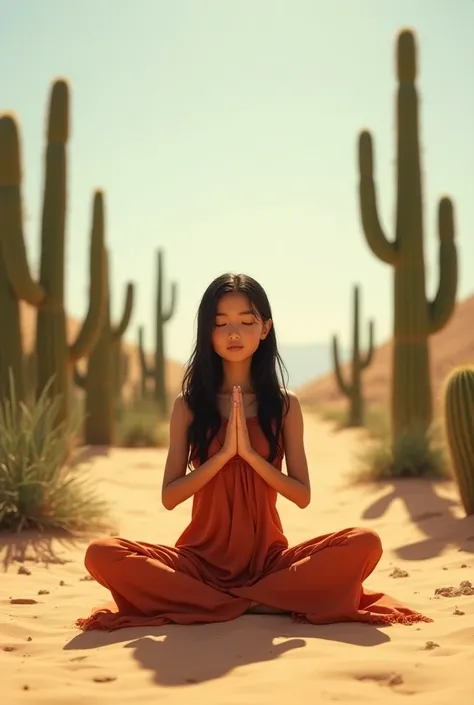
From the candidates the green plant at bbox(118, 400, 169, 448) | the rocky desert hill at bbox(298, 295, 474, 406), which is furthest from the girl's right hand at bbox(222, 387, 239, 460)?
the rocky desert hill at bbox(298, 295, 474, 406)

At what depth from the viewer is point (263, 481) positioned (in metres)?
4.57

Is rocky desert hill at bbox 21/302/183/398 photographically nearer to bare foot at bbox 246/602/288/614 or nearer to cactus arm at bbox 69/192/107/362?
cactus arm at bbox 69/192/107/362

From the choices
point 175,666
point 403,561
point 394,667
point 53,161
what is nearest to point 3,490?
point 403,561

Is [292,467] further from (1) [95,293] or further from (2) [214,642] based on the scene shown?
(1) [95,293]

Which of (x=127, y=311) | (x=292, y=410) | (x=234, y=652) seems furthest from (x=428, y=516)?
(x=127, y=311)

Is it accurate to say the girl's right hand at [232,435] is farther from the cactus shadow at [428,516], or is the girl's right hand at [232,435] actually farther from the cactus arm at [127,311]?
the cactus arm at [127,311]

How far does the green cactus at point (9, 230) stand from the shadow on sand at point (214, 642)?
20.5 ft

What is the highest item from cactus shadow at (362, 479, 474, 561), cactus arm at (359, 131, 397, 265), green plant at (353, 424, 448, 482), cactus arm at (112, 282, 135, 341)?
cactus arm at (359, 131, 397, 265)

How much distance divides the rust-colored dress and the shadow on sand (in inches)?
3.4

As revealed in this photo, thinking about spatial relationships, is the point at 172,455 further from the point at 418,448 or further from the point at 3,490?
the point at 418,448

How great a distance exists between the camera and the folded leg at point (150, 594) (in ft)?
14.1

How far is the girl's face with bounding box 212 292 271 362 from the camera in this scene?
4598mm

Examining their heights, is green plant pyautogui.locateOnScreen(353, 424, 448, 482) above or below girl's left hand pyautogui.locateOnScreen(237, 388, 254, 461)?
below

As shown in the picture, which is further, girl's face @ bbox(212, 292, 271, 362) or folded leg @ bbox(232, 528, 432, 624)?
girl's face @ bbox(212, 292, 271, 362)
